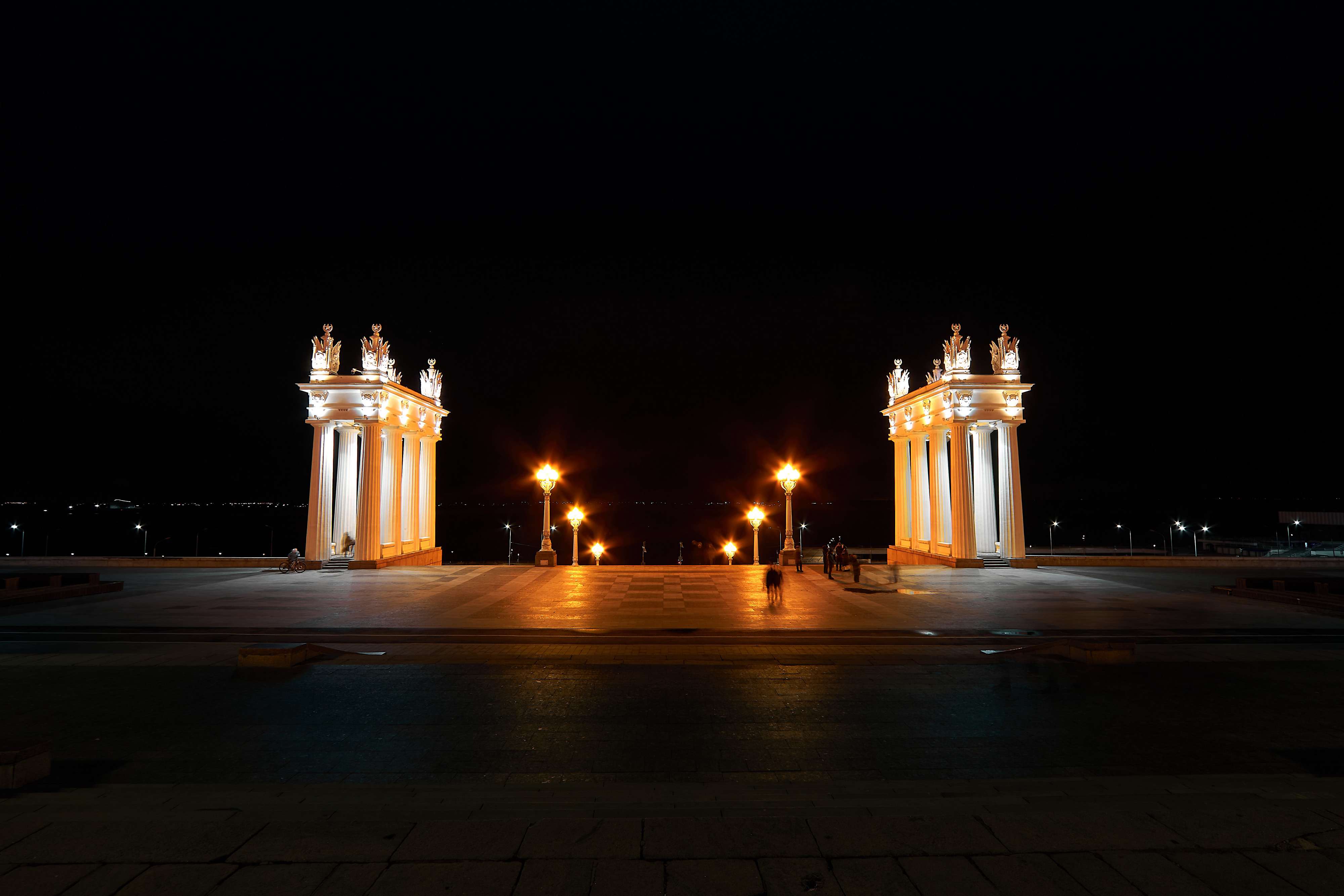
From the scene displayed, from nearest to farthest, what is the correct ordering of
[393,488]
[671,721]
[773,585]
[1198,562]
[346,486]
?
[671,721], [773,585], [346,486], [1198,562], [393,488]

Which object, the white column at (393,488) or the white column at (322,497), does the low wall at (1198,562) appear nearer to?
the white column at (393,488)

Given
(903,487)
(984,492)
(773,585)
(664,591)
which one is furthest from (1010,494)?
(664,591)

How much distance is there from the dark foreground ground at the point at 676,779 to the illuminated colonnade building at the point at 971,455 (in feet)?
74.2

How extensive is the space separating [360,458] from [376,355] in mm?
5453

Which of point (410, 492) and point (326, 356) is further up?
point (326, 356)

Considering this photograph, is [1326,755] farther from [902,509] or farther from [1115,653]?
[902,509]

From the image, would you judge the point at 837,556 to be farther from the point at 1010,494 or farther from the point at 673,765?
the point at 673,765

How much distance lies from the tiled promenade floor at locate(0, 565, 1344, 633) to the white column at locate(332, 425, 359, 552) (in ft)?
13.7

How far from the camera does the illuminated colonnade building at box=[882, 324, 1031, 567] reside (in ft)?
113

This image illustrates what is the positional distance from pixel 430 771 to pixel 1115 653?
10.8 m

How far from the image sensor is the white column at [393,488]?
1361 inches

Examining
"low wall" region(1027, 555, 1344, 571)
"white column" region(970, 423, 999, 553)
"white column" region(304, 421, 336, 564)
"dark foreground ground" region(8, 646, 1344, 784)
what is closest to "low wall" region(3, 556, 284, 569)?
"white column" region(304, 421, 336, 564)

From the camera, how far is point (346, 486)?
34250 millimetres

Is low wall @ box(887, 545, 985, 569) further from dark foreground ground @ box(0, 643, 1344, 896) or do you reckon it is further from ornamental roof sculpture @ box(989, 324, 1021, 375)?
dark foreground ground @ box(0, 643, 1344, 896)
